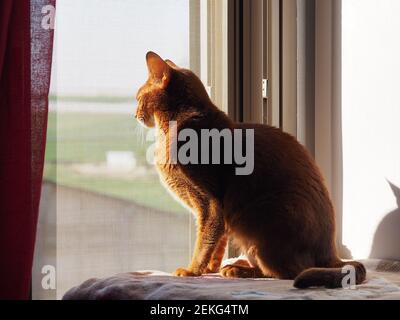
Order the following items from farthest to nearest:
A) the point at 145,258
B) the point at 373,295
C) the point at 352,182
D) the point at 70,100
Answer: the point at 352,182 < the point at 145,258 < the point at 70,100 < the point at 373,295

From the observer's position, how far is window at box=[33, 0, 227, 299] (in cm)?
169

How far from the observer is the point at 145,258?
1839 mm

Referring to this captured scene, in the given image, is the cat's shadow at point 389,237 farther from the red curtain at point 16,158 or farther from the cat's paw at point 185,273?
the red curtain at point 16,158

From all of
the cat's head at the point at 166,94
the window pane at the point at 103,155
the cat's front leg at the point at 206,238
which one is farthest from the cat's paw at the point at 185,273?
the cat's head at the point at 166,94

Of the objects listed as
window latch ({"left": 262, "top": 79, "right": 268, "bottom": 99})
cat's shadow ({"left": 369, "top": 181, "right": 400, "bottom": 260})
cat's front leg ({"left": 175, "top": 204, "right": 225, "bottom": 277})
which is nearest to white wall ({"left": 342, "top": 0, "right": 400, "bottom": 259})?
cat's shadow ({"left": 369, "top": 181, "right": 400, "bottom": 260})

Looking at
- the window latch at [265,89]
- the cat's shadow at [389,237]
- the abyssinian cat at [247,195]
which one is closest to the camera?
the abyssinian cat at [247,195]

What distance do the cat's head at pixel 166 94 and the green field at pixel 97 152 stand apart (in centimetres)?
12

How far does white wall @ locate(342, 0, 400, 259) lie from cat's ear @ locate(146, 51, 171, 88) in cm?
66

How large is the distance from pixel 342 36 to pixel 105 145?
32.6 inches

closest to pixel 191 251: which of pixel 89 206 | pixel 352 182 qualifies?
pixel 89 206

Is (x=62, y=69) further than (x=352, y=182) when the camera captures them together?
No

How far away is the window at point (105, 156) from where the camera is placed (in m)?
1.69

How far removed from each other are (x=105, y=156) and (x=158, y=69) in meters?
0.29

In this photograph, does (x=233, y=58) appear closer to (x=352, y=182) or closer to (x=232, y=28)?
(x=232, y=28)
